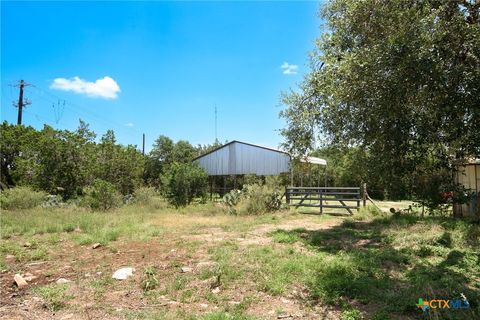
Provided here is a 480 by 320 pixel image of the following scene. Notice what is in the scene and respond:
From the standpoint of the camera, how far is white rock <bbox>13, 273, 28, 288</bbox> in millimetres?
5333

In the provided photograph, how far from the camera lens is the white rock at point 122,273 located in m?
5.58

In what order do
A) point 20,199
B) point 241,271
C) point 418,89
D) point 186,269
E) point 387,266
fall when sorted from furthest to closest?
point 20,199 → point 387,266 → point 186,269 → point 241,271 → point 418,89

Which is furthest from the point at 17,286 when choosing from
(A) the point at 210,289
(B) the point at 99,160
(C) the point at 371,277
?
(B) the point at 99,160

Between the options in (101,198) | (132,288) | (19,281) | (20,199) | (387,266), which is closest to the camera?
(132,288)

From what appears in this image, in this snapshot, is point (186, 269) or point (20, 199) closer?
point (186, 269)

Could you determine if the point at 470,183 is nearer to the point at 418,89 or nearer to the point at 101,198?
the point at 418,89

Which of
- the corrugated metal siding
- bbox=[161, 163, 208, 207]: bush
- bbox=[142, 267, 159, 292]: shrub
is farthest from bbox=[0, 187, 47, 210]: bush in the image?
the corrugated metal siding

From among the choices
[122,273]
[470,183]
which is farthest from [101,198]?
[470,183]

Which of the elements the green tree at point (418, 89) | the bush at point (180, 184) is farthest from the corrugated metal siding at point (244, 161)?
the green tree at point (418, 89)

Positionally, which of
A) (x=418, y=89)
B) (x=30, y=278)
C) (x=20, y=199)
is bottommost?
(x=30, y=278)

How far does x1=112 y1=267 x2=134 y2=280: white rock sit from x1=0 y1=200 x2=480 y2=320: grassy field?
0.12 meters

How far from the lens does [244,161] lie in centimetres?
2316

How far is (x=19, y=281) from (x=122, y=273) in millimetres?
1589

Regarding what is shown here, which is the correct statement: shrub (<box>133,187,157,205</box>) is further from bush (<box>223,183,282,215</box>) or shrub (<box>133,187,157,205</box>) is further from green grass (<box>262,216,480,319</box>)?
green grass (<box>262,216,480,319</box>)
